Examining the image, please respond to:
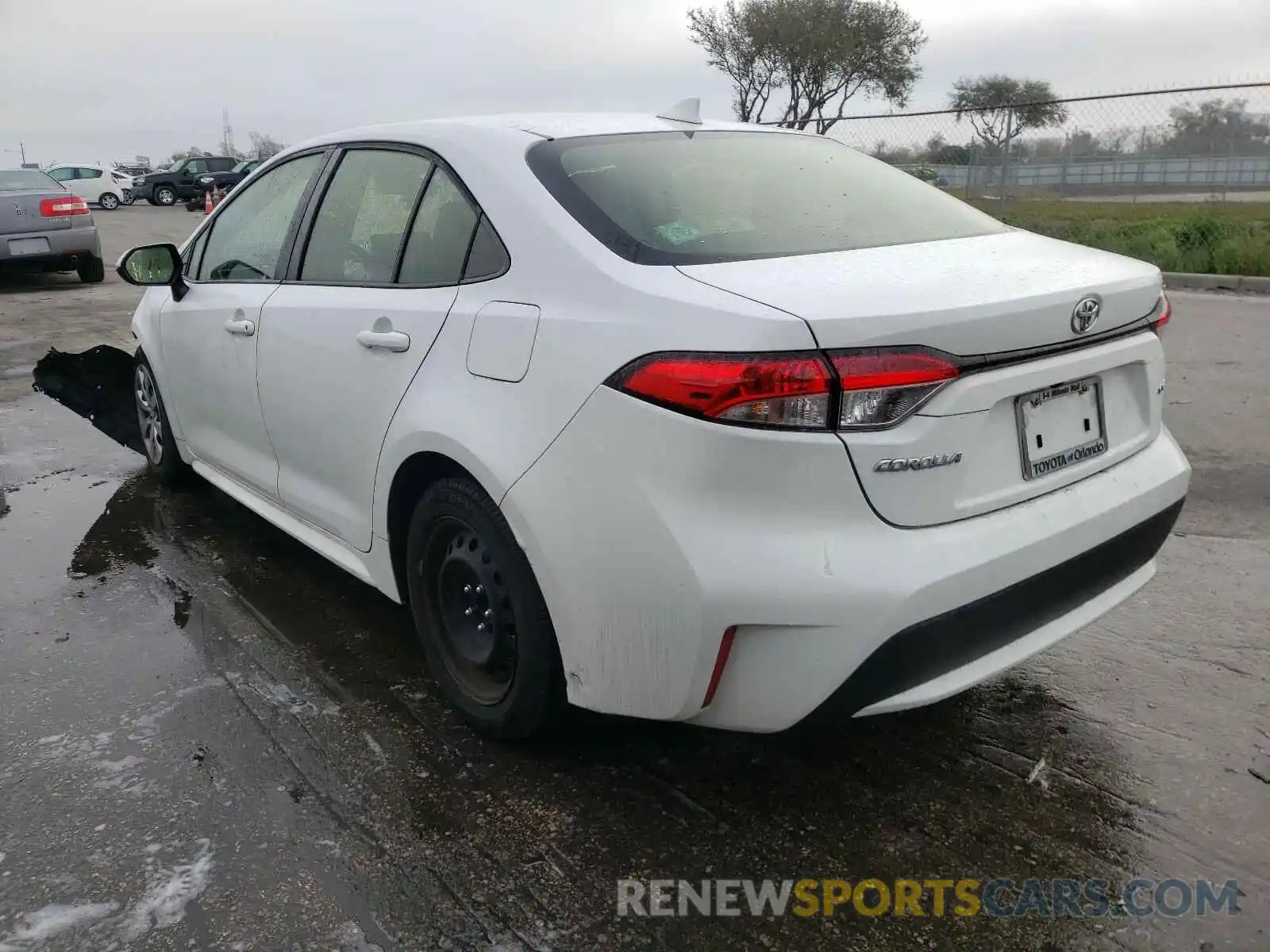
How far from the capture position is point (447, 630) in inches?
113

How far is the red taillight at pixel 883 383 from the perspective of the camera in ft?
6.73

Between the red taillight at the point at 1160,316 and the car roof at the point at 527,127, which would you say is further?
the car roof at the point at 527,127

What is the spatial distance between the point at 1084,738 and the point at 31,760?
9.23ft

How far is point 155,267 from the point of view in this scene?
428cm

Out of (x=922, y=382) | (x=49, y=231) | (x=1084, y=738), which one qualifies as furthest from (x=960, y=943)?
(x=49, y=231)

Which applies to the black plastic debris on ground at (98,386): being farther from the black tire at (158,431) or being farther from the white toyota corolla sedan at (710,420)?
the white toyota corolla sedan at (710,420)

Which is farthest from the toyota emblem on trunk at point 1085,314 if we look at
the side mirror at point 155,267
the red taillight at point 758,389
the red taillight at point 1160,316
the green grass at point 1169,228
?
the green grass at point 1169,228

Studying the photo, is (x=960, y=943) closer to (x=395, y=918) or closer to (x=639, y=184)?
(x=395, y=918)

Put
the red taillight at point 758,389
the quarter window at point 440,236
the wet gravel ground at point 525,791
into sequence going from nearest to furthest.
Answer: the red taillight at point 758,389 < the wet gravel ground at point 525,791 < the quarter window at point 440,236

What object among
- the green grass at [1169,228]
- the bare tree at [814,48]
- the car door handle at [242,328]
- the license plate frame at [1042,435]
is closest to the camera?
the license plate frame at [1042,435]

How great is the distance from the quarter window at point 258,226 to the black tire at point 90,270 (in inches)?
431

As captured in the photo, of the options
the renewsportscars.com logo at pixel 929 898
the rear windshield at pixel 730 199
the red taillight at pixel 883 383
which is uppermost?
the rear windshield at pixel 730 199

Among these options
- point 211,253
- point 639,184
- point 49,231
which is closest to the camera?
point 639,184

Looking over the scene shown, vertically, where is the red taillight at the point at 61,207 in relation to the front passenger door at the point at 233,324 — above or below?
above
